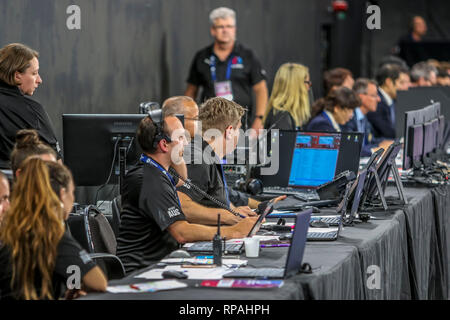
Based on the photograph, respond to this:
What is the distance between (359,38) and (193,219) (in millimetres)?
12320

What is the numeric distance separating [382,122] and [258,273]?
6.10 metres

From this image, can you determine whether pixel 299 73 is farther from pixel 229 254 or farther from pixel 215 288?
pixel 215 288

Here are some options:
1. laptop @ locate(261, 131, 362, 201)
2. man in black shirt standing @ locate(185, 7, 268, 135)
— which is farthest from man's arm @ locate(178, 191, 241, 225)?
man in black shirt standing @ locate(185, 7, 268, 135)

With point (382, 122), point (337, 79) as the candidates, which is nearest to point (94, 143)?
point (337, 79)

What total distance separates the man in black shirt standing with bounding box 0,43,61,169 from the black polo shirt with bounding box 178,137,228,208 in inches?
32.2

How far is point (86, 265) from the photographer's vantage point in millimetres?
2574

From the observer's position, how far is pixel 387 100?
8.94m

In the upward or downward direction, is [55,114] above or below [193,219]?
above

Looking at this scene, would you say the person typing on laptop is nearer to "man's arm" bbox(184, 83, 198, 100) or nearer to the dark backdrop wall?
the dark backdrop wall

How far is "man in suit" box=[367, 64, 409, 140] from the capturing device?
8.65 m

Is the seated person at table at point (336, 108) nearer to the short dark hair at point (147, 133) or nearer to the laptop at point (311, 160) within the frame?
the laptop at point (311, 160)

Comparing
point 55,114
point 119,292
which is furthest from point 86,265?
point 55,114

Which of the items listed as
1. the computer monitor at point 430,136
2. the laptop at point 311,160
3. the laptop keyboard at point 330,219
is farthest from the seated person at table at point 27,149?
the computer monitor at point 430,136
